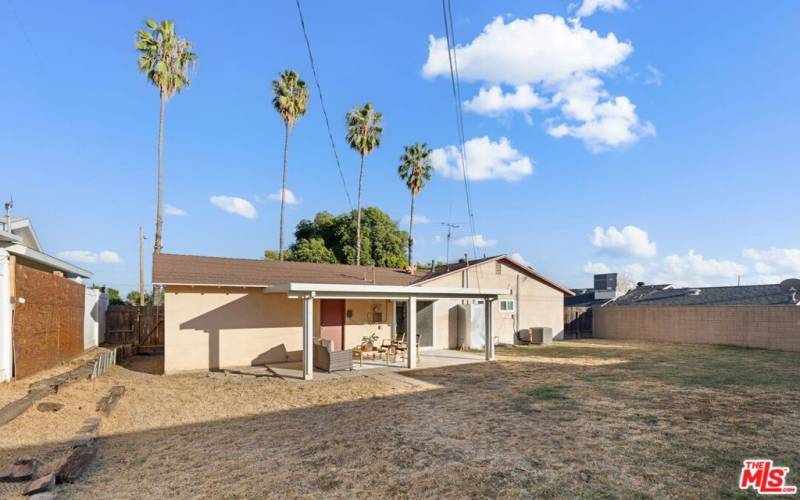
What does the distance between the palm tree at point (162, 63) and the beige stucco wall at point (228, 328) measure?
11205mm

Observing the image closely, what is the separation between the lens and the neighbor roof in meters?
21.9

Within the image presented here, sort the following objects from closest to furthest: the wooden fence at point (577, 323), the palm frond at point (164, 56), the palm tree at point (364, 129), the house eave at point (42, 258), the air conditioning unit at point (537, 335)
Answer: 1. the house eave at point (42, 258)
2. the air conditioning unit at point (537, 335)
3. the palm frond at point (164, 56)
4. the wooden fence at point (577, 323)
5. the palm tree at point (364, 129)

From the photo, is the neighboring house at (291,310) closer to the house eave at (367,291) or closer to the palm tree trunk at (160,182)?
the house eave at (367,291)

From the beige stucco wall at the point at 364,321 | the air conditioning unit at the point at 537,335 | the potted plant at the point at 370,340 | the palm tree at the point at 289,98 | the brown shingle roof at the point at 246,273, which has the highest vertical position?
the palm tree at the point at 289,98

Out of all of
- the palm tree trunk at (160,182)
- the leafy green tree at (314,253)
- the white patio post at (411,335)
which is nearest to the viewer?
the white patio post at (411,335)

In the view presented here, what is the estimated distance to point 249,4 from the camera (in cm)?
852

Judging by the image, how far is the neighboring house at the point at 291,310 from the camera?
12.8m

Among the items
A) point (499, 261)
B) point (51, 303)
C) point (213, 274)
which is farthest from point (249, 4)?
point (499, 261)

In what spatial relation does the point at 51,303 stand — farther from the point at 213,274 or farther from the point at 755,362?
the point at 755,362

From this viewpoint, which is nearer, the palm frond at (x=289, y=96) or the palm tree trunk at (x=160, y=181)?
the palm tree trunk at (x=160, y=181)

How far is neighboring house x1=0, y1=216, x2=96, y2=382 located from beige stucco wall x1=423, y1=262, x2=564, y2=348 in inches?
502

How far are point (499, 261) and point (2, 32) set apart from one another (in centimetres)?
1914

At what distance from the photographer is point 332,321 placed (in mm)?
15602

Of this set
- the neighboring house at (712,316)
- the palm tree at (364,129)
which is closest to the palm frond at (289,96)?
the palm tree at (364,129)
